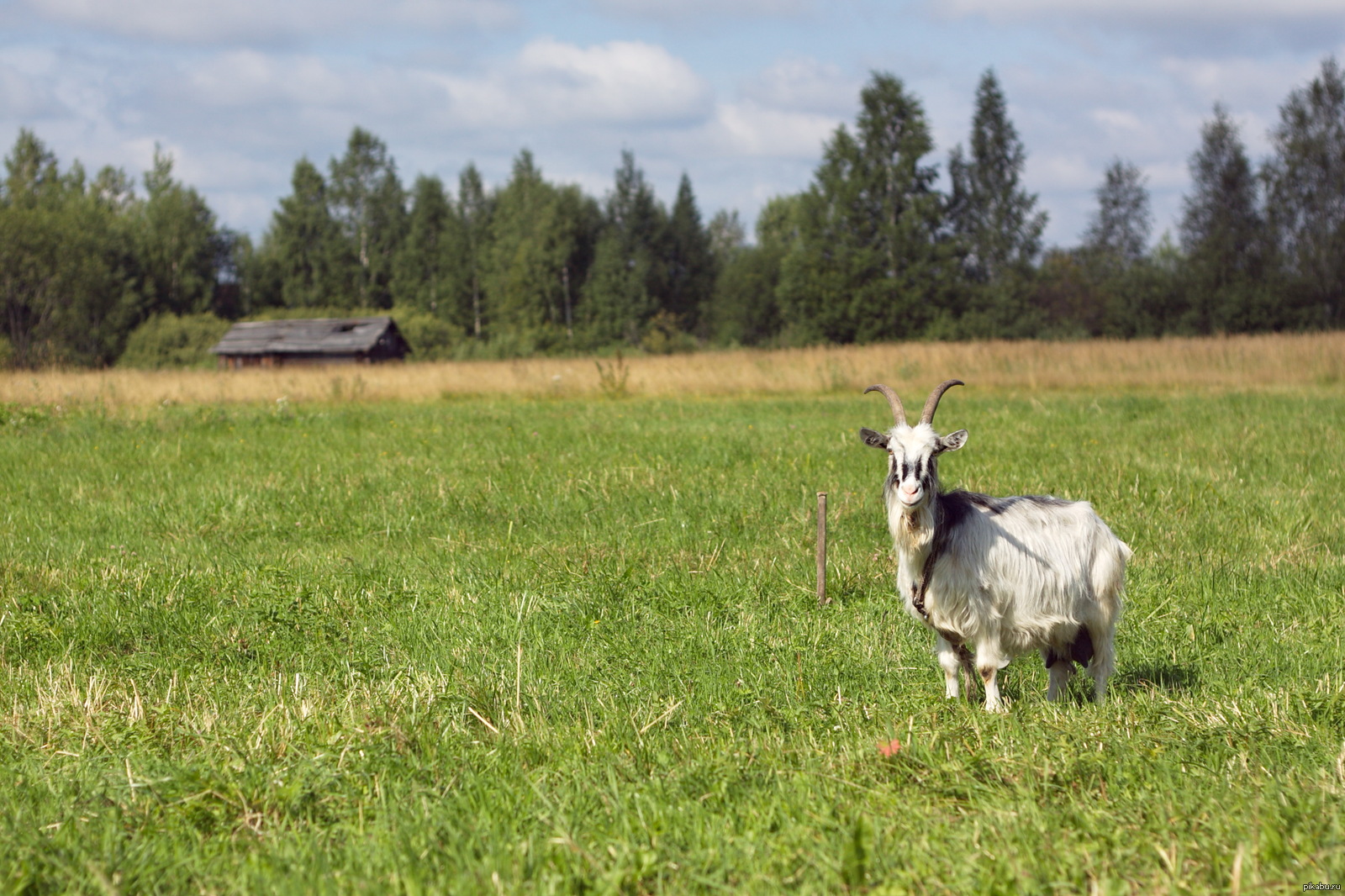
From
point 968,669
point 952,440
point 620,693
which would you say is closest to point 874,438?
point 952,440

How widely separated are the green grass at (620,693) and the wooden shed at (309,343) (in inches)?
1548

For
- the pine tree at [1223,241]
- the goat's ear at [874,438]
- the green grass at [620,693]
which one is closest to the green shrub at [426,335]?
the pine tree at [1223,241]

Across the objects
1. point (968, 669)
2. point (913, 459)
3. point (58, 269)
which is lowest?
point (968, 669)

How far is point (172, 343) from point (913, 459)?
67.6 metres

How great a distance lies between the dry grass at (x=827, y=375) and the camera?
85.8ft

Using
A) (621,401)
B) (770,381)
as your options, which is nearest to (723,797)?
(621,401)

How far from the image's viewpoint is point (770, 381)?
89.8ft

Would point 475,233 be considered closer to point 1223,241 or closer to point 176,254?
point 176,254

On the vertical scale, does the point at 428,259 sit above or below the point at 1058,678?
above

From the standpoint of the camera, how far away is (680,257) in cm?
8062

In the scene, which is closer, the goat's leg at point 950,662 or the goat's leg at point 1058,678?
the goat's leg at point 950,662

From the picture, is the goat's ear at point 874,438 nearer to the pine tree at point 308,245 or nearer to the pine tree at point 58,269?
the pine tree at point 58,269

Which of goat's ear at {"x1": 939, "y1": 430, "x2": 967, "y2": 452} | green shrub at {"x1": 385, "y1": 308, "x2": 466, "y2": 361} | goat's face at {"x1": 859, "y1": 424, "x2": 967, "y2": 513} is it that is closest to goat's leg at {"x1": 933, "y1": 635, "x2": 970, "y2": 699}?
goat's face at {"x1": 859, "y1": 424, "x2": 967, "y2": 513}

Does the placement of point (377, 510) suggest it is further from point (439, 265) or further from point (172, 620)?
point (439, 265)
